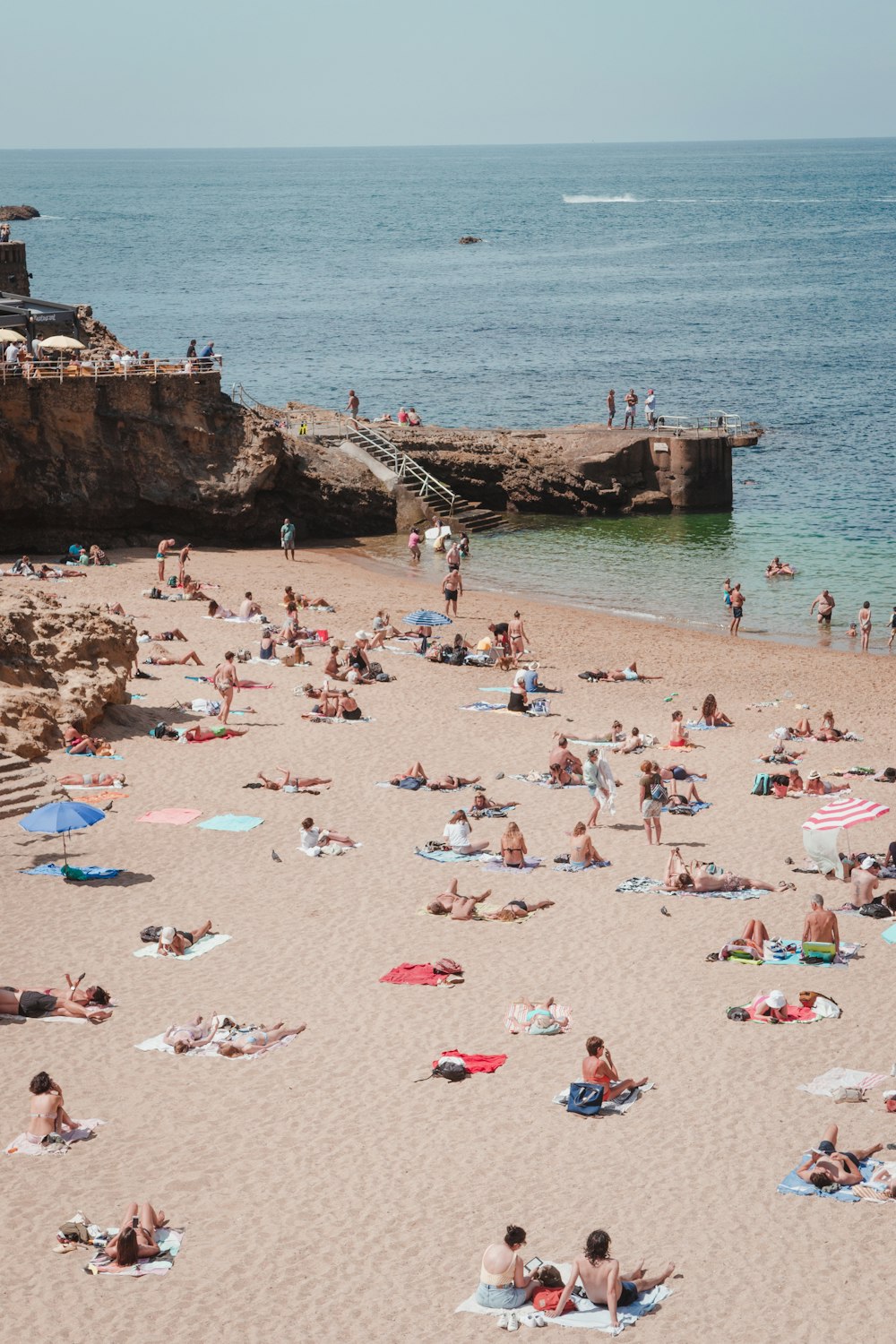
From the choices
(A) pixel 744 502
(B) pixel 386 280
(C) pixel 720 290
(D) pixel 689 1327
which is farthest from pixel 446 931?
(B) pixel 386 280

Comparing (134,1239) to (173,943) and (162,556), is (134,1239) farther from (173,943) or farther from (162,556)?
(162,556)

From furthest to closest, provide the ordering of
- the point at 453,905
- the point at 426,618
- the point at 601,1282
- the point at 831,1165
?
the point at 426,618 → the point at 453,905 → the point at 831,1165 → the point at 601,1282

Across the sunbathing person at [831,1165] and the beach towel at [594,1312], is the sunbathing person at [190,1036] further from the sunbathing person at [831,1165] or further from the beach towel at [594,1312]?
the sunbathing person at [831,1165]

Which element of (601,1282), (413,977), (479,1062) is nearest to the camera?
(601,1282)

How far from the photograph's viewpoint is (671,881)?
1670 cm

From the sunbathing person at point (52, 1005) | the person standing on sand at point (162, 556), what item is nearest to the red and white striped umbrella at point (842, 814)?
the sunbathing person at point (52, 1005)

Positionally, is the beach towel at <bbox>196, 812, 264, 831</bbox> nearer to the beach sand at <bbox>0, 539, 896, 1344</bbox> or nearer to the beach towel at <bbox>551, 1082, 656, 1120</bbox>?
Answer: the beach sand at <bbox>0, 539, 896, 1344</bbox>

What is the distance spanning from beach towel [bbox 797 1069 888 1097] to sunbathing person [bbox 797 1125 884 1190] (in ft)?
3.51

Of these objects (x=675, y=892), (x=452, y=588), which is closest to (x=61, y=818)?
(x=675, y=892)

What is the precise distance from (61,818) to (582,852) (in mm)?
5643

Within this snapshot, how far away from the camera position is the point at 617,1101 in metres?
12.1

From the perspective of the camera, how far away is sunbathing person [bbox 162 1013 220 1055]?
42.5 feet

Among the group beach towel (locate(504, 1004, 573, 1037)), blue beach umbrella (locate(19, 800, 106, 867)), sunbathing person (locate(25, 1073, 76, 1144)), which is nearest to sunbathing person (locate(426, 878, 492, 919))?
beach towel (locate(504, 1004, 573, 1037))

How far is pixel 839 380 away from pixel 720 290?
33.9m
